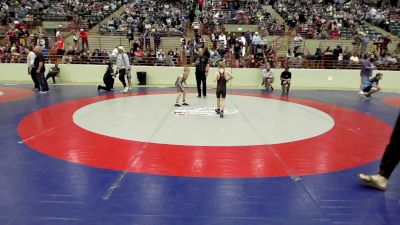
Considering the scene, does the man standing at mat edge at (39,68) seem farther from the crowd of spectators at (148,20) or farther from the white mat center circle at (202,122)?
the crowd of spectators at (148,20)

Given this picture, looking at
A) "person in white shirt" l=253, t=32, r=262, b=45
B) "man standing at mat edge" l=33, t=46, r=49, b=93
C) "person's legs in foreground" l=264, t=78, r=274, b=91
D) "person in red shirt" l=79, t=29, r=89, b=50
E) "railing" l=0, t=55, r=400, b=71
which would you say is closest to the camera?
"man standing at mat edge" l=33, t=46, r=49, b=93

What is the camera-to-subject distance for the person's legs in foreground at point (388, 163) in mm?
5129

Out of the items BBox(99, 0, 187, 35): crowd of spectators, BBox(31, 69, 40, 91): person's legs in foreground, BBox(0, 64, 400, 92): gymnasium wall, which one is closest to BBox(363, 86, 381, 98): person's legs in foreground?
BBox(0, 64, 400, 92): gymnasium wall

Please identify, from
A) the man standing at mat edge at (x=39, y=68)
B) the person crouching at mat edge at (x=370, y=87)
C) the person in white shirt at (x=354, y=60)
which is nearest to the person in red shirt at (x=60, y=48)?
the man standing at mat edge at (x=39, y=68)

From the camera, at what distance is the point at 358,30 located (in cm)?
2334

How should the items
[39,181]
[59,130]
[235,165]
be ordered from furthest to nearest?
[59,130] < [235,165] < [39,181]

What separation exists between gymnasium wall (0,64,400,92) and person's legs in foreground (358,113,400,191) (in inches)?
520

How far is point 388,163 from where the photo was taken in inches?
Result: 211

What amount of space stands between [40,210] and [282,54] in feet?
60.1

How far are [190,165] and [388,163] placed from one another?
3021 millimetres

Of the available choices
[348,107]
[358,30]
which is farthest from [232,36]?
[348,107]

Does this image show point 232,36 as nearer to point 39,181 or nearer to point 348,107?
point 348,107

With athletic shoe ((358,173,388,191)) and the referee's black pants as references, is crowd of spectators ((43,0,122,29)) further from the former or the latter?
the referee's black pants

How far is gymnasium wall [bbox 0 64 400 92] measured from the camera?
1864cm
